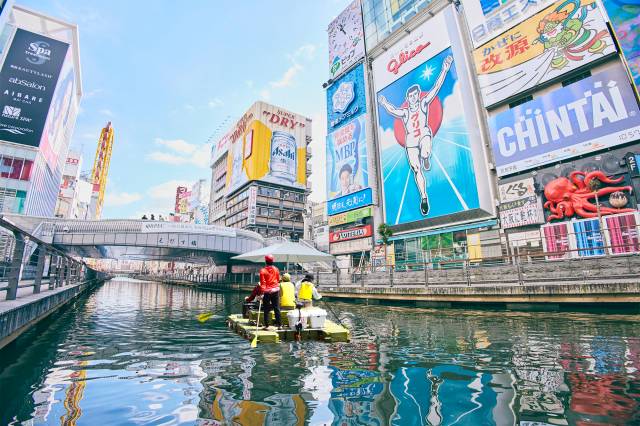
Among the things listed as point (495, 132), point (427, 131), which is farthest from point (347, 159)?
point (495, 132)

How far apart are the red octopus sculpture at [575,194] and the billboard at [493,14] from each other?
16.1 meters

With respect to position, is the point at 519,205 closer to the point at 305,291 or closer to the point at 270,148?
the point at 305,291

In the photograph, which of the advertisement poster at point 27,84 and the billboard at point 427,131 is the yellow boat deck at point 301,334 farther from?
the advertisement poster at point 27,84

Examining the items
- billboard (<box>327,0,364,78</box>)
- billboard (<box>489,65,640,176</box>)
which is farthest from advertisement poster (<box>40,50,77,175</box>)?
billboard (<box>489,65,640,176</box>)

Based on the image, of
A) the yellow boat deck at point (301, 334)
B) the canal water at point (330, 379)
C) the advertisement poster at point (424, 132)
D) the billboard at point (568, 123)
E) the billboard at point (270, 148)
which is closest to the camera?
the canal water at point (330, 379)

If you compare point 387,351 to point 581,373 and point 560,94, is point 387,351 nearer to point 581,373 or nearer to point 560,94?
point 581,373

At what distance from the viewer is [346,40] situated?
54.3 m

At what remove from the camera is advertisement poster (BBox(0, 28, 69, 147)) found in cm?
4691

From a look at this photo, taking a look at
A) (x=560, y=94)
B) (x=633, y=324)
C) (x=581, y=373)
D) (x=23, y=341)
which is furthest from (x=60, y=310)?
(x=560, y=94)

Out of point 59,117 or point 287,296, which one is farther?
point 59,117

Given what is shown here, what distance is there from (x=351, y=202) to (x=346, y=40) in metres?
28.4

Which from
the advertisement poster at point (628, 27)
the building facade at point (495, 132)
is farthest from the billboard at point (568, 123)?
the advertisement poster at point (628, 27)

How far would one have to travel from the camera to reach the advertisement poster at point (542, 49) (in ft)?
82.2

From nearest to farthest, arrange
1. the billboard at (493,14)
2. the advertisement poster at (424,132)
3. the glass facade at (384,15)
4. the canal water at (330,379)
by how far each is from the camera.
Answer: the canal water at (330,379), the billboard at (493,14), the advertisement poster at (424,132), the glass facade at (384,15)
